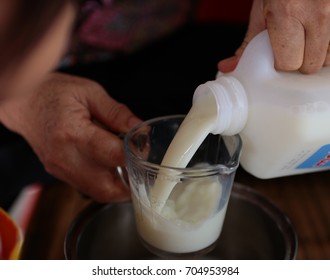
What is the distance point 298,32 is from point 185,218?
0.24m

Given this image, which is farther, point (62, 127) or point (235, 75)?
point (62, 127)

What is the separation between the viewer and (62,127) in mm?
723

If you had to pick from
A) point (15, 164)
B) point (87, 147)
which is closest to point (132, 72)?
point (15, 164)

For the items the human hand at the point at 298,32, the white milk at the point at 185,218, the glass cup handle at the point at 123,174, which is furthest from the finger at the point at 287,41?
the glass cup handle at the point at 123,174

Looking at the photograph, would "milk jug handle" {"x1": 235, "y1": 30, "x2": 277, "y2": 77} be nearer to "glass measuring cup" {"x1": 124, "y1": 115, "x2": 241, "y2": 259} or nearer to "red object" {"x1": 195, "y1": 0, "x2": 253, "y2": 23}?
"glass measuring cup" {"x1": 124, "y1": 115, "x2": 241, "y2": 259}

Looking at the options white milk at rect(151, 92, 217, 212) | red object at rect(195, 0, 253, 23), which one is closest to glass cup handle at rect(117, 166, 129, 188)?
A: white milk at rect(151, 92, 217, 212)

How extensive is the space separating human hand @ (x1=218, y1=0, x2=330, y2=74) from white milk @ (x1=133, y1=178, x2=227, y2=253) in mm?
159

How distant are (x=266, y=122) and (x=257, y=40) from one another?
0.31ft

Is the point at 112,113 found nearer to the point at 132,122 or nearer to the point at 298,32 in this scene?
the point at 132,122

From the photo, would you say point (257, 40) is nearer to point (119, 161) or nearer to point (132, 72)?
point (119, 161)

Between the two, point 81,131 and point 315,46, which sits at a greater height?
point 315,46

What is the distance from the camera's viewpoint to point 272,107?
54cm

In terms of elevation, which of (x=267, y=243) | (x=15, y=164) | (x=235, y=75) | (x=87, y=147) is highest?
(x=235, y=75)

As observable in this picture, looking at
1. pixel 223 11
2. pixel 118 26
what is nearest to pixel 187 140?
pixel 118 26
